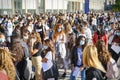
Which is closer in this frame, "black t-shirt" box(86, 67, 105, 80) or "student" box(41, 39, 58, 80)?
"black t-shirt" box(86, 67, 105, 80)

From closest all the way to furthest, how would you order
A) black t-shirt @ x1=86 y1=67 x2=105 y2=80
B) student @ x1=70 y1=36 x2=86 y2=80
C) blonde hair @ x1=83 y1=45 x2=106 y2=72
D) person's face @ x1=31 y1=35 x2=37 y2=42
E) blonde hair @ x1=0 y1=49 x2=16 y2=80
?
blonde hair @ x1=0 y1=49 x2=16 y2=80 → black t-shirt @ x1=86 y1=67 x2=105 y2=80 → blonde hair @ x1=83 y1=45 x2=106 y2=72 → student @ x1=70 y1=36 x2=86 y2=80 → person's face @ x1=31 y1=35 x2=37 y2=42

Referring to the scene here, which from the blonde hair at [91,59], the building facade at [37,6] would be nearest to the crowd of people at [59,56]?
the blonde hair at [91,59]

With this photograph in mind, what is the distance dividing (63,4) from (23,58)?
48.8m

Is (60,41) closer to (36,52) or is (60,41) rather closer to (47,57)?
(36,52)

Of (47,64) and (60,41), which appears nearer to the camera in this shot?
(47,64)

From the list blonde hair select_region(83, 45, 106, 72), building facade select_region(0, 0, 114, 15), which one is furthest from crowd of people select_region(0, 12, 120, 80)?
building facade select_region(0, 0, 114, 15)

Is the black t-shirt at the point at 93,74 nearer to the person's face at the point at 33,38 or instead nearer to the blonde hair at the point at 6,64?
the blonde hair at the point at 6,64

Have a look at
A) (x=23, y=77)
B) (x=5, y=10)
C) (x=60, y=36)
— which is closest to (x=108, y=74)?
(x=23, y=77)

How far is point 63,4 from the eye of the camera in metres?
56.8

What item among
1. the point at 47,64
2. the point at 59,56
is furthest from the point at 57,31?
the point at 47,64

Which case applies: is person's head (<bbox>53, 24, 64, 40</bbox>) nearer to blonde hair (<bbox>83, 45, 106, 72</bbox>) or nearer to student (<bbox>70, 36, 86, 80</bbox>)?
student (<bbox>70, 36, 86, 80</bbox>)

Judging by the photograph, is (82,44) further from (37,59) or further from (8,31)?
(8,31)

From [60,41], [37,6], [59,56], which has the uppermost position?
[60,41]

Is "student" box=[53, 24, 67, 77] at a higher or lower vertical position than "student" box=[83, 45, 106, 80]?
lower
